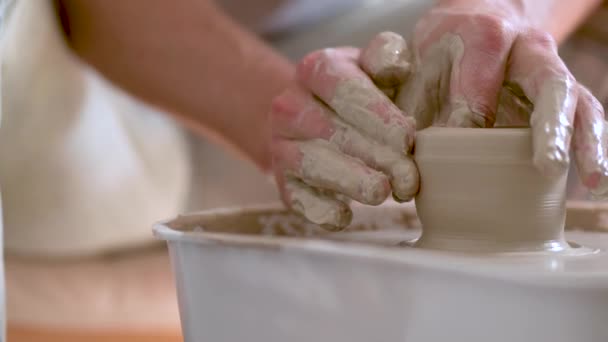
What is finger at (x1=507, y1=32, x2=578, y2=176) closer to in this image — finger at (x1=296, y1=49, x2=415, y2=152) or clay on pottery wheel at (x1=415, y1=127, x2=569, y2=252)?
clay on pottery wheel at (x1=415, y1=127, x2=569, y2=252)

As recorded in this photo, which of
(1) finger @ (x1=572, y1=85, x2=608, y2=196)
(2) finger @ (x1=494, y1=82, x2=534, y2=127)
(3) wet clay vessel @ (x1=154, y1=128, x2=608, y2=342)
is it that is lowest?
(3) wet clay vessel @ (x1=154, y1=128, x2=608, y2=342)

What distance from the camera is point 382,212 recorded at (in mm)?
995

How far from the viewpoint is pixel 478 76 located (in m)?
0.76

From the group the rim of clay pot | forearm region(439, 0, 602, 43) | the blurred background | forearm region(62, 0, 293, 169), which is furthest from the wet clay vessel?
the blurred background

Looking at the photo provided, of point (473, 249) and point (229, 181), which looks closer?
point (473, 249)

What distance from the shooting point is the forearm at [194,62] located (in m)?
1.43

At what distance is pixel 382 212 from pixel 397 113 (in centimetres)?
28

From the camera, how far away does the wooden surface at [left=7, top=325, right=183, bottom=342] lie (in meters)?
1.88

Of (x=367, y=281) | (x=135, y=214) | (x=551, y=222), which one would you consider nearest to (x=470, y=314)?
(x=367, y=281)

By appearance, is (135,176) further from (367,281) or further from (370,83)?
(367,281)

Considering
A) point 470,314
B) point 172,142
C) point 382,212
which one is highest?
point 172,142

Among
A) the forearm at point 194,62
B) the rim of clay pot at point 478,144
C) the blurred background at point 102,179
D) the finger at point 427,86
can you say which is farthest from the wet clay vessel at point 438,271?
the blurred background at point 102,179

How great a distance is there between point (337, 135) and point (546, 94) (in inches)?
9.5

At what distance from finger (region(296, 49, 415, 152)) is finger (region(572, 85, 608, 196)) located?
0.16 meters
